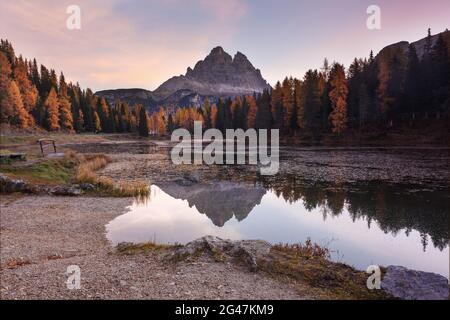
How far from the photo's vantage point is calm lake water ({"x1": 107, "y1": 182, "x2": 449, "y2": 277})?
12.2m

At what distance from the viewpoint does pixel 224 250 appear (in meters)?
10.7

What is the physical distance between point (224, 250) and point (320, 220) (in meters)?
8.43

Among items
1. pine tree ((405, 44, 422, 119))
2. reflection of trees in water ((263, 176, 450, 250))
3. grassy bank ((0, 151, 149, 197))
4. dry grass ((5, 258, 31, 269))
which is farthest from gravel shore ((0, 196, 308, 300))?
pine tree ((405, 44, 422, 119))

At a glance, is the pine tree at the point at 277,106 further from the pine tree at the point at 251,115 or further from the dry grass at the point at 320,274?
the dry grass at the point at 320,274

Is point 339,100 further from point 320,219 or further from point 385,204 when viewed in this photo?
point 320,219

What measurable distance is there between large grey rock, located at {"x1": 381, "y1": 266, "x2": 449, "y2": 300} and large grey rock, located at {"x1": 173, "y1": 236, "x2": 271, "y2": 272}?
4.05 metres

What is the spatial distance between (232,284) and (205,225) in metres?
8.32

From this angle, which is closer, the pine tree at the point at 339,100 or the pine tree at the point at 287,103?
the pine tree at the point at 339,100

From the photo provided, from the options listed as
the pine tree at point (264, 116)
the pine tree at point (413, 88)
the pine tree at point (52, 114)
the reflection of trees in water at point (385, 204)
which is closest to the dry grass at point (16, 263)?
the reflection of trees in water at point (385, 204)

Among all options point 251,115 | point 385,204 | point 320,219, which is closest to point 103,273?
point 320,219

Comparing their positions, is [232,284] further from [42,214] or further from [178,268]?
[42,214]

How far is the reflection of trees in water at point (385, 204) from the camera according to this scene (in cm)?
1464

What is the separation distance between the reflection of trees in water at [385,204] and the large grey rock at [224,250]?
306 inches

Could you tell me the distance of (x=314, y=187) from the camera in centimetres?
2569
